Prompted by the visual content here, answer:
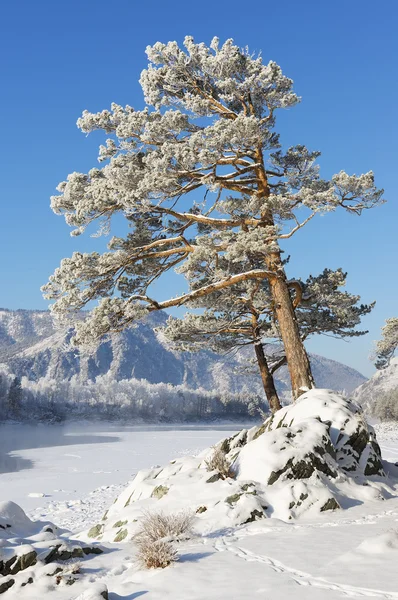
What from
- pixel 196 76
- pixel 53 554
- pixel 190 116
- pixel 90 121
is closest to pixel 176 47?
pixel 196 76

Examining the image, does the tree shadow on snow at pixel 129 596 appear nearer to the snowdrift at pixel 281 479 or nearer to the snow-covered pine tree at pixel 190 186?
the snowdrift at pixel 281 479

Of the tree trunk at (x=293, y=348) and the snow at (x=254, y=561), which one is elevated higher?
the tree trunk at (x=293, y=348)

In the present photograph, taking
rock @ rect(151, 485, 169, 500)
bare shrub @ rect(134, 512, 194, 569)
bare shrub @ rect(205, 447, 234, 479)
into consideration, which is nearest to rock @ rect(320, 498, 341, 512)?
bare shrub @ rect(205, 447, 234, 479)

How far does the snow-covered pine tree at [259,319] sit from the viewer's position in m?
14.4

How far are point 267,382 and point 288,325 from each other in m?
Answer: 4.20

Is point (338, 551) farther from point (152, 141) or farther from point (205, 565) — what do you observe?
point (152, 141)

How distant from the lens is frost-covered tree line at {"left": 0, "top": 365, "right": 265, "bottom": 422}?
122 m

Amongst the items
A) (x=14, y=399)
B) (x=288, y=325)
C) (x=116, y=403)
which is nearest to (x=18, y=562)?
(x=288, y=325)

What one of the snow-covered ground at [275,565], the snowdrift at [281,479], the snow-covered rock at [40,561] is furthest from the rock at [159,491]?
the snow-covered rock at [40,561]

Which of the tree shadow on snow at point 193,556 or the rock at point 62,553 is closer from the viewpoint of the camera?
the tree shadow on snow at point 193,556

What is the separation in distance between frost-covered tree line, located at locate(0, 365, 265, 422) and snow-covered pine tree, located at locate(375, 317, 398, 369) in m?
97.3

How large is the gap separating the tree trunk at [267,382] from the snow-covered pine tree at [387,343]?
7.89 meters

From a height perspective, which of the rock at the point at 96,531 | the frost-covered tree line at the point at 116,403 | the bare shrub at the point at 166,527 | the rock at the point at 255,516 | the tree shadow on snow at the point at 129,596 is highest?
the bare shrub at the point at 166,527

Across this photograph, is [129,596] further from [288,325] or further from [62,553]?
[288,325]
